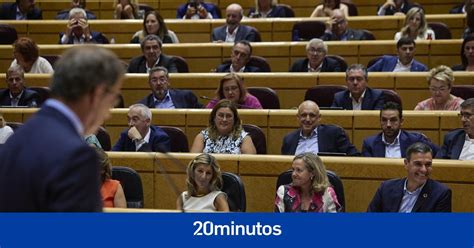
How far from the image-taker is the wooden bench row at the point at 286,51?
5.11m

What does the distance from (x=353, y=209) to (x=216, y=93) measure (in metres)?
1.23

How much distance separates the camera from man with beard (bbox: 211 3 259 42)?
548 cm

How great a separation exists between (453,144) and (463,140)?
0.05 meters

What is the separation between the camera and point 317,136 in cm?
396

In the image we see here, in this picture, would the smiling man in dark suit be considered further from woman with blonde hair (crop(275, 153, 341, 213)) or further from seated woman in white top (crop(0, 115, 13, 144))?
seated woman in white top (crop(0, 115, 13, 144))

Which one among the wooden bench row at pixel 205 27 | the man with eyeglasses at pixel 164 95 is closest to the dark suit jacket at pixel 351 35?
the wooden bench row at pixel 205 27

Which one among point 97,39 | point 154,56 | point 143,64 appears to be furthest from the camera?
point 97,39

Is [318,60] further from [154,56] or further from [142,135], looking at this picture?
[142,135]

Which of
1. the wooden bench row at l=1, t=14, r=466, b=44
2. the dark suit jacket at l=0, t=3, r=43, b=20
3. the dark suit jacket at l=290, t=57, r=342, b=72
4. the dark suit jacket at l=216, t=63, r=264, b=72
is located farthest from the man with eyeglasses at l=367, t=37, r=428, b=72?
the dark suit jacket at l=0, t=3, r=43, b=20

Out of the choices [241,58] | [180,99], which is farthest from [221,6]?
[180,99]

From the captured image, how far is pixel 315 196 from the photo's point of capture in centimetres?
323

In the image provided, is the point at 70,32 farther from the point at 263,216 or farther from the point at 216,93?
the point at 263,216

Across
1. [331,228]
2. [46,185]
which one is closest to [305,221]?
[331,228]

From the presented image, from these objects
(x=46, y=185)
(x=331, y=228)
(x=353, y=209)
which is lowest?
(x=353, y=209)
